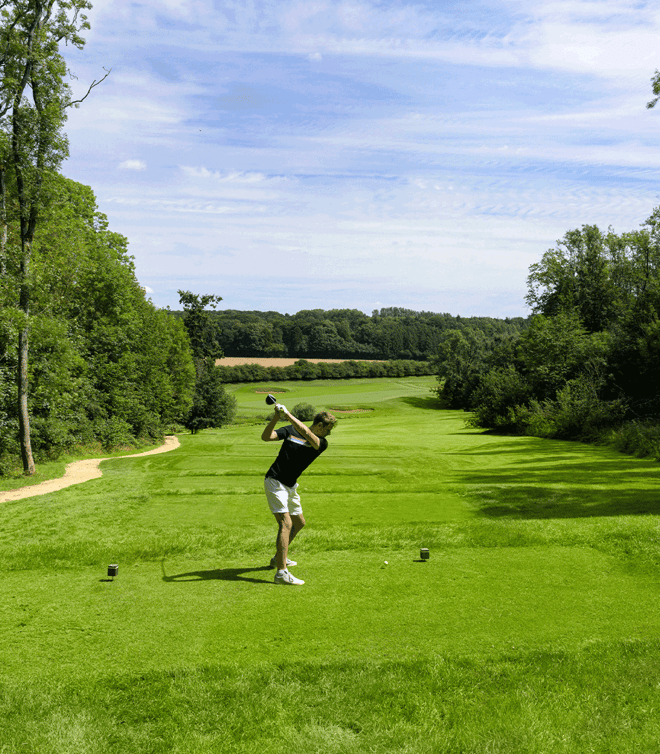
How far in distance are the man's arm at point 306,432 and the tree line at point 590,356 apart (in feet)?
53.0

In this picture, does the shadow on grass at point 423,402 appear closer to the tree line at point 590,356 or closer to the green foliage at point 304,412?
the tree line at point 590,356

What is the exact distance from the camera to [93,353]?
108 feet

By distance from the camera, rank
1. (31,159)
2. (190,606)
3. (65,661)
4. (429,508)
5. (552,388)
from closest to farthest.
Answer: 1. (65,661)
2. (190,606)
3. (429,508)
4. (31,159)
5. (552,388)

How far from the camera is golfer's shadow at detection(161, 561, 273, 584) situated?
663 cm

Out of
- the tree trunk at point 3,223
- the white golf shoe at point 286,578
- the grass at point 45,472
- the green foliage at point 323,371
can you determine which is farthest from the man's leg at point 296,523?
the green foliage at point 323,371

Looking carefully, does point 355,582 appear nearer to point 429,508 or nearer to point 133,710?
point 133,710

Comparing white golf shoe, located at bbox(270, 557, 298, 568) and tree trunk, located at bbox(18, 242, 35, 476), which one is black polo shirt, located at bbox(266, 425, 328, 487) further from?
tree trunk, located at bbox(18, 242, 35, 476)

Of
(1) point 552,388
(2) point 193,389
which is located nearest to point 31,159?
(1) point 552,388

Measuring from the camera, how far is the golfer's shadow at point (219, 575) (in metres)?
6.63

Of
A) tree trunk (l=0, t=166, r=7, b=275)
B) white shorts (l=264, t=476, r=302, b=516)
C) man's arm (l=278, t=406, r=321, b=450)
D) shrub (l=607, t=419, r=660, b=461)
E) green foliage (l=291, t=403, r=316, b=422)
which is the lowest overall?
green foliage (l=291, t=403, r=316, b=422)

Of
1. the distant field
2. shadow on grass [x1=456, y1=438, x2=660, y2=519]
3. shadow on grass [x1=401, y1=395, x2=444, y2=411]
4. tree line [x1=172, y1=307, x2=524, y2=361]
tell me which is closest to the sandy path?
shadow on grass [x1=456, y1=438, x2=660, y2=519]

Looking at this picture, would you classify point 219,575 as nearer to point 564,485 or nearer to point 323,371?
point 564,485

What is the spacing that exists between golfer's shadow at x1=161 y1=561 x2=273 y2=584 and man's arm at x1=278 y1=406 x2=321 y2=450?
1.64 m

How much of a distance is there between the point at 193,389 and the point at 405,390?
5128 cm
